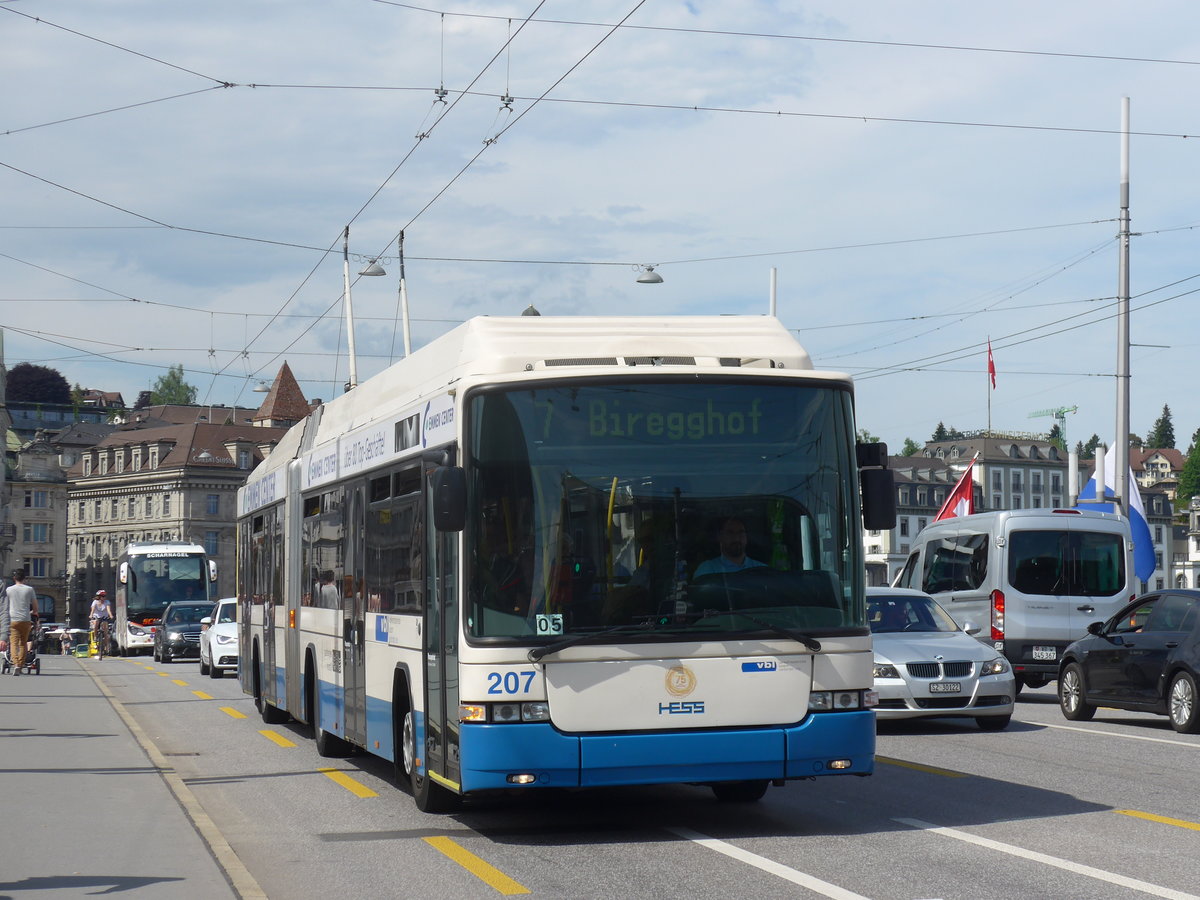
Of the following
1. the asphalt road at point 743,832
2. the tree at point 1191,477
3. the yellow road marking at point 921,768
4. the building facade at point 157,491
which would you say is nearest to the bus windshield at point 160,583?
the asphalt road at point 743,832

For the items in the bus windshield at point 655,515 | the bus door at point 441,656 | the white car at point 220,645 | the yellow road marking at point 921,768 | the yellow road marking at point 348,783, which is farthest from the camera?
the white car at point 220,645

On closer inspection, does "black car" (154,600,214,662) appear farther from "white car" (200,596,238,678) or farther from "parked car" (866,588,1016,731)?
"parked car" (866,588,1016,731)

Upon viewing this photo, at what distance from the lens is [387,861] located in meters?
9.39

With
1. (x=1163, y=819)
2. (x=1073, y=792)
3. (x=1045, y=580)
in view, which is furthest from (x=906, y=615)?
(x=1163, y=819)

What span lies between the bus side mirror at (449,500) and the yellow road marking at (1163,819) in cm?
459

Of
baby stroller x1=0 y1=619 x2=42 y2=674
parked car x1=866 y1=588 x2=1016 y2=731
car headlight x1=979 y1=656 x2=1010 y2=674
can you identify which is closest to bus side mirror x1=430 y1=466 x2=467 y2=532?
parked car x1=866 y1=588 x2=1016 y2=731

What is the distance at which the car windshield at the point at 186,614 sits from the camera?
44875 mm

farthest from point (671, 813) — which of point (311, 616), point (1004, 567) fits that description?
point (1004, 567)

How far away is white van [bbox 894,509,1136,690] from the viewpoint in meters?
23.3

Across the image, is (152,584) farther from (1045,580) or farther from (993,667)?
(993,667)

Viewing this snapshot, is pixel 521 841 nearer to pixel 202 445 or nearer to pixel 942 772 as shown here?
pixel 942 772

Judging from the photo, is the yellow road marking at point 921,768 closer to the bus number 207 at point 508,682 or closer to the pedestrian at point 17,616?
the bus number 207 at point 508,682

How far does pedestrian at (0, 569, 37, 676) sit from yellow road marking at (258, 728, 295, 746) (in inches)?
501

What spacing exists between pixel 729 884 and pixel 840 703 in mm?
1952
